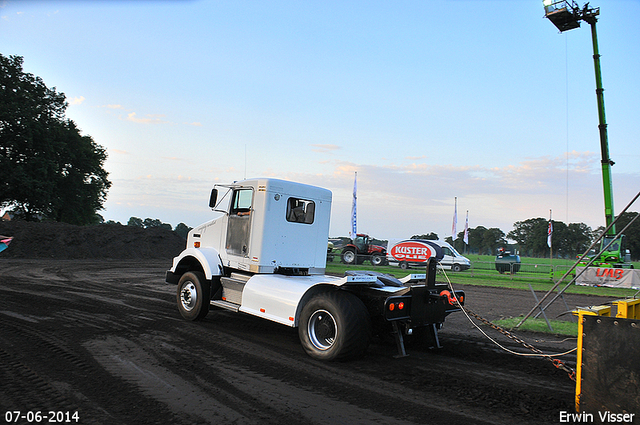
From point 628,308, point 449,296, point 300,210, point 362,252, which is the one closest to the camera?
point 628,308

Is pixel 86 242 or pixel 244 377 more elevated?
pixel 86 242

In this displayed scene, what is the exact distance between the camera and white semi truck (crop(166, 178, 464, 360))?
225 inches

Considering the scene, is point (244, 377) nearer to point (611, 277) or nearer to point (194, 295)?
point (194, 295)

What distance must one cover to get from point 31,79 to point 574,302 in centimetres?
4330

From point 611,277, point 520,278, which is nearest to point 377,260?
point 520,278

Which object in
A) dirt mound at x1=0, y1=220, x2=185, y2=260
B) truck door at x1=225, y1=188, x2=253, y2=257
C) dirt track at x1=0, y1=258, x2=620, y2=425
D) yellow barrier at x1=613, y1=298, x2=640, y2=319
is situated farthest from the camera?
dirt mound at x1=0, y1=220, x2=185, y2=260

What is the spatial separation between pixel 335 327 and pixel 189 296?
3823mm

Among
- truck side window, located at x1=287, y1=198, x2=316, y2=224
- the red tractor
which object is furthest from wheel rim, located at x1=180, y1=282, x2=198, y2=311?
the red tractor

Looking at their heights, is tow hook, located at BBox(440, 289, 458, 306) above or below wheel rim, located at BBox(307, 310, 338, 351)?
above

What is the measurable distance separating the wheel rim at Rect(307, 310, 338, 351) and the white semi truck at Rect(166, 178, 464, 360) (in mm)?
14

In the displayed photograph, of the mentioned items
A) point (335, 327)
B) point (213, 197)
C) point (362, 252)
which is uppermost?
point (213, 197)

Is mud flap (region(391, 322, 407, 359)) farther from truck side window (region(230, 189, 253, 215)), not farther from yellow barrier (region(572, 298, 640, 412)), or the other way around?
truck side window (region(230, 189, 253, 215))

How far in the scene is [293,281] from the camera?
6605mm

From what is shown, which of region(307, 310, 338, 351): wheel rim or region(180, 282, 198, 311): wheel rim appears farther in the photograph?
region(180, 282, 198, 311): wheel rim
